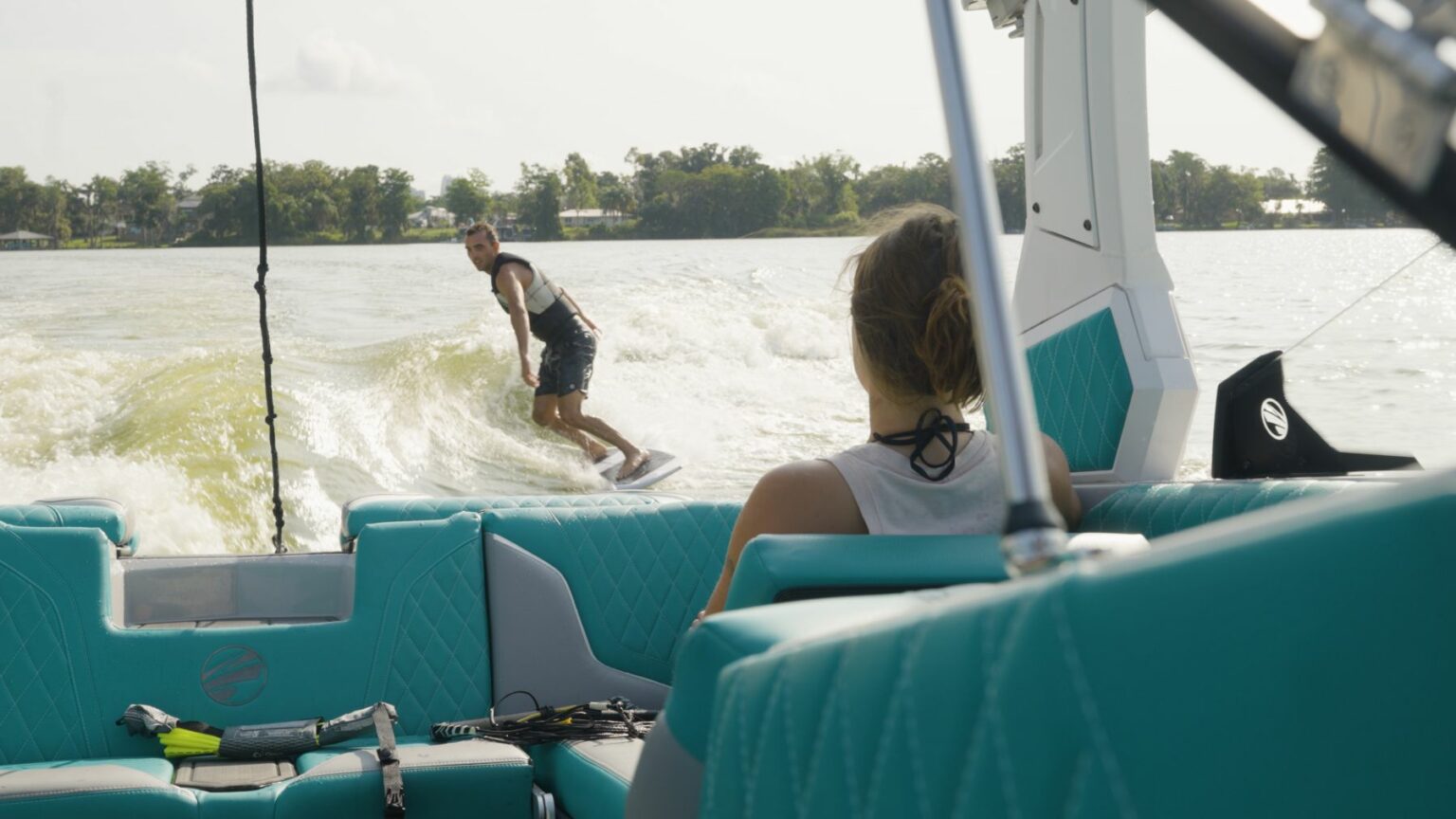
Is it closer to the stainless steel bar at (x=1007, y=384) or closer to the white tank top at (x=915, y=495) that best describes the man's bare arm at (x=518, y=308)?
the white tank top at (x=915, y=495)

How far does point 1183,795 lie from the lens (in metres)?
0.63

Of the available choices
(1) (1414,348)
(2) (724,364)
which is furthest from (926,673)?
(2) (724,364)

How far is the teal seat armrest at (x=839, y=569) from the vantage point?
1.52 metres

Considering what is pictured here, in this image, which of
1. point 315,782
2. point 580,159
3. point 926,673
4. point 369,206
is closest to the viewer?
point 926,673

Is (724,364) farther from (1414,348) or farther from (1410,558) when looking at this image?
(1410,558)

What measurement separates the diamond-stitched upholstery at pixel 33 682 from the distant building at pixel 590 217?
3870 centimetres

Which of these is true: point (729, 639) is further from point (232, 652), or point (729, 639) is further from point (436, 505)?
point (436, 505)

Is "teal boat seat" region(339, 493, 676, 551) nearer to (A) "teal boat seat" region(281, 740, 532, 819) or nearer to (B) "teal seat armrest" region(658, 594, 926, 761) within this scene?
(A) "teal boat seat" region(281, 740, 532, 819)

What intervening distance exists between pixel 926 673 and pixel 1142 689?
0.53ft

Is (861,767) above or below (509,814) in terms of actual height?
above

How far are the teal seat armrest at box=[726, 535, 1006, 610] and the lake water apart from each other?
3.69 ft

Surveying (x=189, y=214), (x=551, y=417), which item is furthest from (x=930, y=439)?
(x=189, y=214)

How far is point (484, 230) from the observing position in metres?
9.44

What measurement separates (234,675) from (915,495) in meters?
1.74
